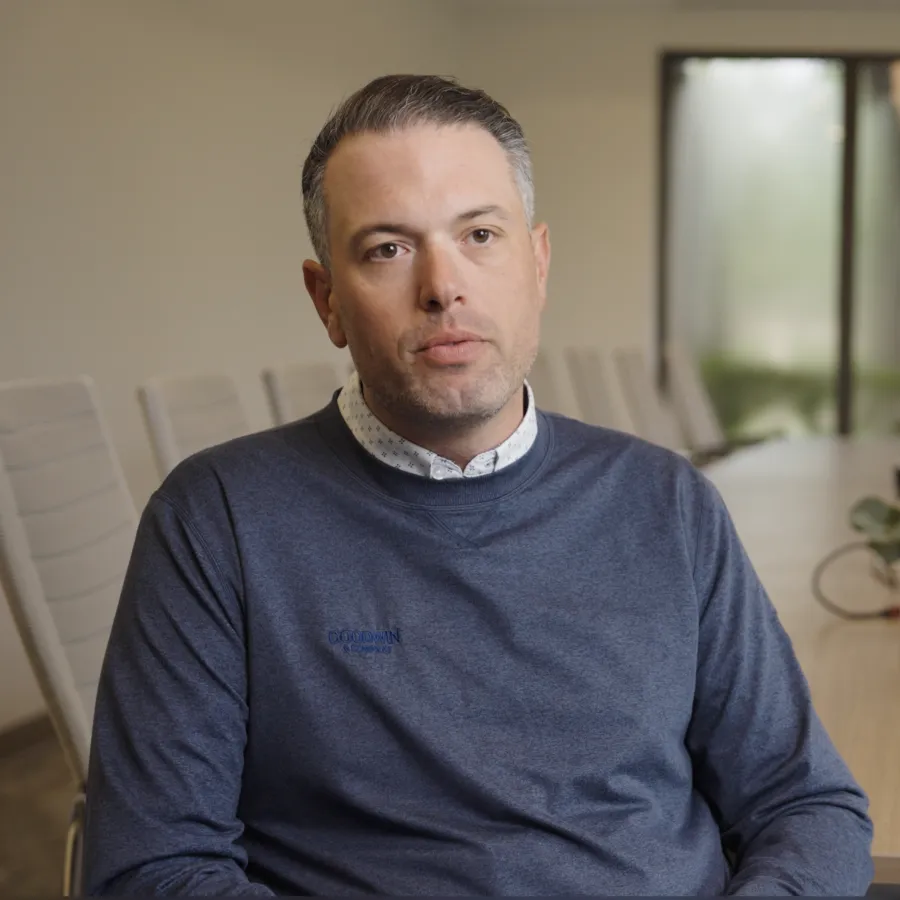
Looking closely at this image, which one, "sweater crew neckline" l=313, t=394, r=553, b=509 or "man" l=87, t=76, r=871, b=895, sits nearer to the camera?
"man" l=87, t=76, r=871, b=895

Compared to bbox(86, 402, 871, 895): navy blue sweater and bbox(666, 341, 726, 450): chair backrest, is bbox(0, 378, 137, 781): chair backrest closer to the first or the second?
bbox(86, 402, 871, 895): navy blue sweater

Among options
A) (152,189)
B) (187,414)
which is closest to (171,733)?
(187,414)

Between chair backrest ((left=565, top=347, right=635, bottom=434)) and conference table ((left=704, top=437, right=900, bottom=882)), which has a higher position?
conference table ((left=704, top=437, right=900, bottom=882))

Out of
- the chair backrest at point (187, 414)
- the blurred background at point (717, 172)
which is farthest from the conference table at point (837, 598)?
the blurred background at point (717, 172)

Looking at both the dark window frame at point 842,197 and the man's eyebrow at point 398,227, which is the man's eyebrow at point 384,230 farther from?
the dark window frame at point 842,197

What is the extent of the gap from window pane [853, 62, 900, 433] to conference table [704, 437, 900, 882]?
12.9 ft

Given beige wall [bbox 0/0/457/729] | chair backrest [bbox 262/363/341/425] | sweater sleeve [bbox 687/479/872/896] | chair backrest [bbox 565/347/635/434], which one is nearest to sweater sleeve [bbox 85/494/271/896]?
sweater sleeve [bbox 687/479/872/896]

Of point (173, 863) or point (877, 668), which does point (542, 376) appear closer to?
point (877, 668)

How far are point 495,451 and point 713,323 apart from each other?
7032mm

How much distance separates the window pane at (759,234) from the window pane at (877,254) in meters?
0.15

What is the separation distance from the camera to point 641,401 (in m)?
5.50

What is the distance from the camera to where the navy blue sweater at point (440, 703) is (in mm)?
1081

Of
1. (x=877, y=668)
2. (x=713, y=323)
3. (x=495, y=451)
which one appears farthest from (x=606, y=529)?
(x=713, y=323)

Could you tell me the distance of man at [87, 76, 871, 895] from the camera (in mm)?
1090
